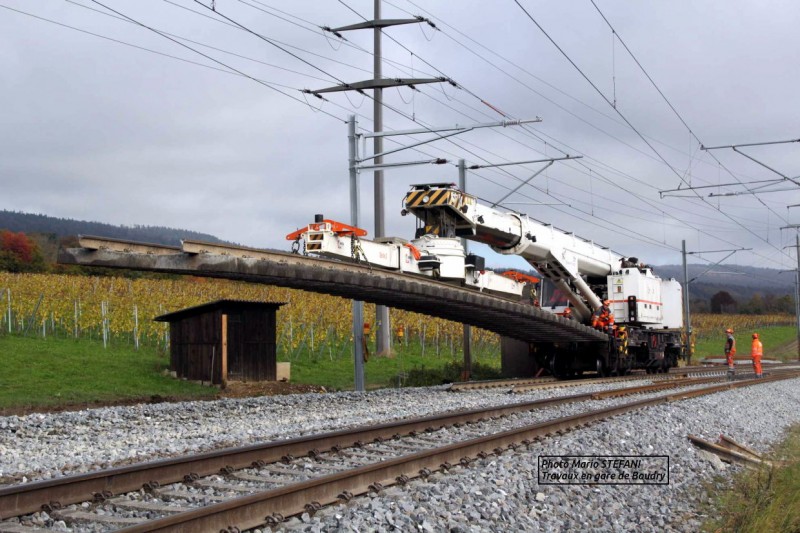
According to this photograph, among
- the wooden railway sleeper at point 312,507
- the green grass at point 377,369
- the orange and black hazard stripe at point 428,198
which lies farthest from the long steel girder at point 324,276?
the wooden railway sleeper at point 312,507

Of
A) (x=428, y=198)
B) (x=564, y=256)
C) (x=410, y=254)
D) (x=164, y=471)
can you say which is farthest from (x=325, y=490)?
(x=564, y=256)

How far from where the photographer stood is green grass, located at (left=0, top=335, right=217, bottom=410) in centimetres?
1961

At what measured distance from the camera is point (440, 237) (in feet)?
60.8

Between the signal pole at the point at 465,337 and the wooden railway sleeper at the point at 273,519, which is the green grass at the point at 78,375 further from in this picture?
the wooden railway sleeper at the point at 273,519

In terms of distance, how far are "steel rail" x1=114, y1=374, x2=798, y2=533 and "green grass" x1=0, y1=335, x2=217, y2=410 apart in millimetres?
11258

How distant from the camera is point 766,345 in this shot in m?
71.5

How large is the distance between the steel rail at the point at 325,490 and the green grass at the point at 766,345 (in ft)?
160

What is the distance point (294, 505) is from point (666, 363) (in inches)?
1028

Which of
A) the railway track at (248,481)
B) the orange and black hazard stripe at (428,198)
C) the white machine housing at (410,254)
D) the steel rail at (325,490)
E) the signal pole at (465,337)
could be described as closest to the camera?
the steel rail at (325,490)

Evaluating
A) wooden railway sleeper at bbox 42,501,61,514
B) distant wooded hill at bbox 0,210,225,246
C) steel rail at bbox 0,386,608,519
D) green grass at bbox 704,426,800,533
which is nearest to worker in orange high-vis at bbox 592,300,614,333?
steel rail at bbox 0,386,608,519

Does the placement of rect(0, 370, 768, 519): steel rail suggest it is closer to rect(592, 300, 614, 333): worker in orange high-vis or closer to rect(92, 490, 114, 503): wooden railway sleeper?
rect(92, 490, 114, 503): wooden railway sleeper

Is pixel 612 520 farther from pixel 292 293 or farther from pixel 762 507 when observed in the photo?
pixel 292 293

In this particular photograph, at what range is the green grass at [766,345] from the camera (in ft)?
197

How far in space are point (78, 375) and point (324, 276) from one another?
1300cm
